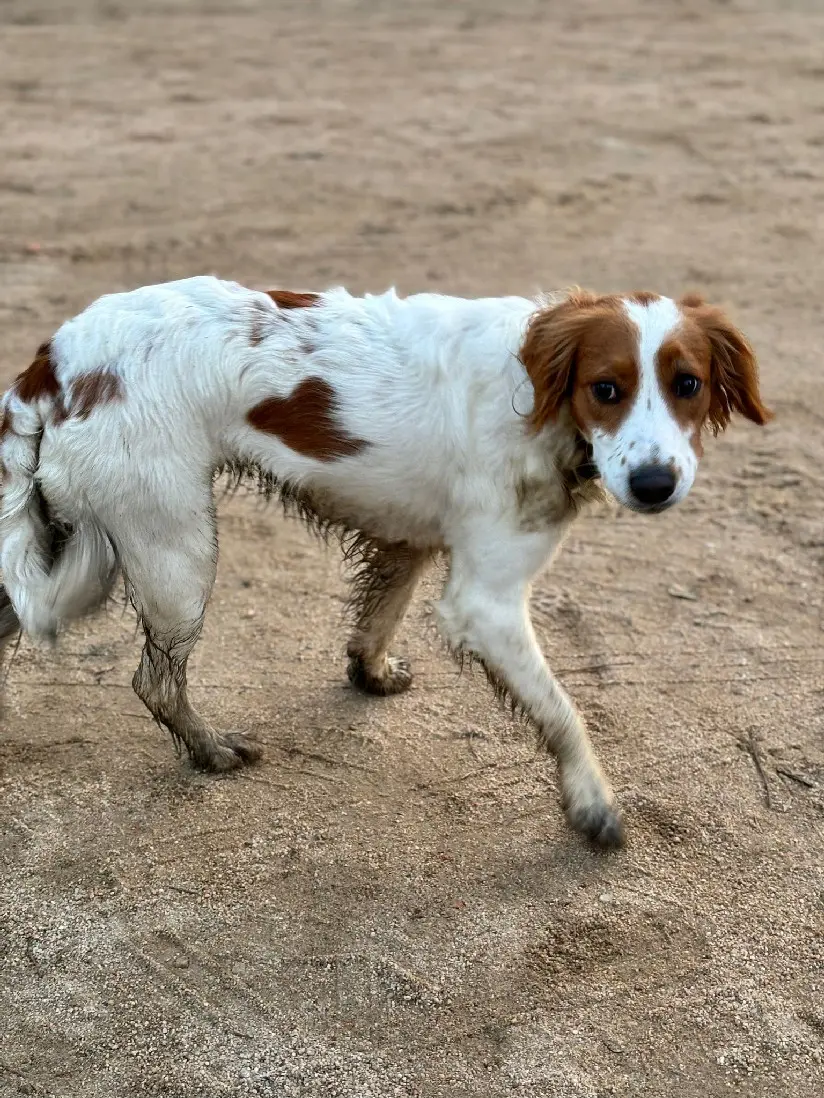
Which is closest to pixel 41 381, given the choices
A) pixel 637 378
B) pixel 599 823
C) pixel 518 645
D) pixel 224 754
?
pixel 224 754

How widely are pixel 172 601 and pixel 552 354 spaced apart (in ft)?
4.39

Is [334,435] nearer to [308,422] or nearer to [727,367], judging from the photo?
[308,422]

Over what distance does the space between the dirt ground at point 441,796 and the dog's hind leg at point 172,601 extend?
0.28 meters

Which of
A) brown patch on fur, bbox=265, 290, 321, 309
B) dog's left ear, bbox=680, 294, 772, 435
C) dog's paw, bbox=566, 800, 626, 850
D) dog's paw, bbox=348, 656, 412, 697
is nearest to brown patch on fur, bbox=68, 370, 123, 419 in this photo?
brown patch on fur, bbox=265, 290, 321, 309

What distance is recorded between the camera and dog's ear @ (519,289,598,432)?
3307 mm

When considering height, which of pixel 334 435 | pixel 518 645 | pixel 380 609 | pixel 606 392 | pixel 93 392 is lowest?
pixel 380 609

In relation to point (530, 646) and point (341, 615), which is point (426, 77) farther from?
point (530, 646)

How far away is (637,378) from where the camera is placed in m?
3.23

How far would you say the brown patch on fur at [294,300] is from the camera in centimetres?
363

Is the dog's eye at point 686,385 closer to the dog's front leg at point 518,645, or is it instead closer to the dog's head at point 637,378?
the dog's head at point 637,378

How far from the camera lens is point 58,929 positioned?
357 centimetres

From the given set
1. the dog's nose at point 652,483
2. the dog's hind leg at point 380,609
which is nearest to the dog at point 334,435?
the dog's nose at point 652,483

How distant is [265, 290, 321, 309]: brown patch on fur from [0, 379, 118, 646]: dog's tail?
784mm

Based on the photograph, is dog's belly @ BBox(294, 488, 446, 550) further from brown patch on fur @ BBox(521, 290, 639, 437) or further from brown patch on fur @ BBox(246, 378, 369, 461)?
brown patch on fur @ BBox(521, 290, 639, 437)
